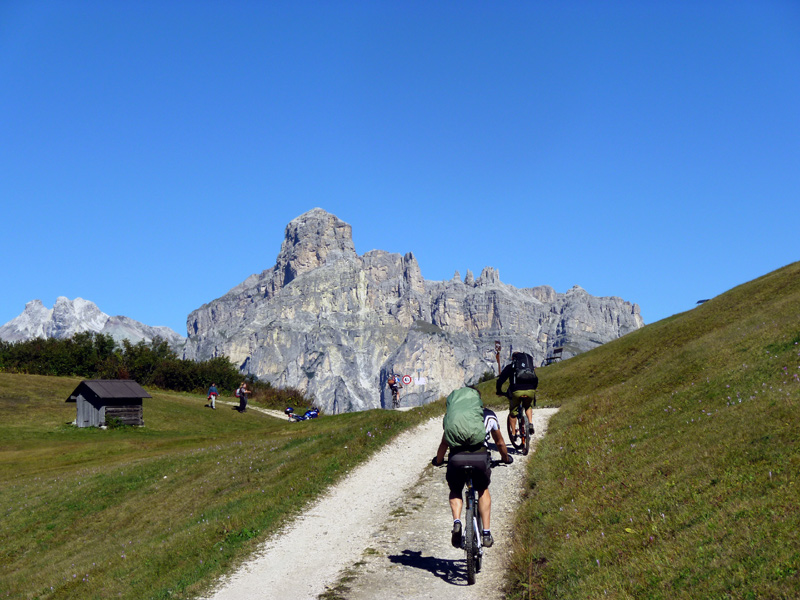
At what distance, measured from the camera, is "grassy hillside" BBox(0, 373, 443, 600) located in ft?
51.1

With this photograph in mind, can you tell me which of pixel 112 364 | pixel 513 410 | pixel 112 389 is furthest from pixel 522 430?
pixel 112 364

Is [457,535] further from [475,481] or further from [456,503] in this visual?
[475,481]

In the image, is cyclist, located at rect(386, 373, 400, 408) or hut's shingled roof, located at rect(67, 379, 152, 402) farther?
hut's shingled roof, located at rect(67, 379, 152, 402)

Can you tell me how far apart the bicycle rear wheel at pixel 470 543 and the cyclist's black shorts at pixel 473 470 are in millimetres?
375

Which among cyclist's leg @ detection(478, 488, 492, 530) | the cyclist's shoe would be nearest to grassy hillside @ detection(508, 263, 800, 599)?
cyclist's leg @ detection(478, 488, 492, 530)

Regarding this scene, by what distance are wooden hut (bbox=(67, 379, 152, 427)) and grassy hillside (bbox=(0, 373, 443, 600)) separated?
23.8ft

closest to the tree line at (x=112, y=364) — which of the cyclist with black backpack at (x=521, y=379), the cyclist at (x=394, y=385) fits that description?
the cyclist at (x=394, y=385)

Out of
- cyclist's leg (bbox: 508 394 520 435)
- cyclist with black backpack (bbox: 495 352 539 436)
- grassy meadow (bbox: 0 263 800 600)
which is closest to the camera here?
grassy meadow (bbox: 0 263 800 600)

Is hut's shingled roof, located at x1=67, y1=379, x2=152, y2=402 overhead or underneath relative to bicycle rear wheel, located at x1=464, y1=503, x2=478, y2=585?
overhead

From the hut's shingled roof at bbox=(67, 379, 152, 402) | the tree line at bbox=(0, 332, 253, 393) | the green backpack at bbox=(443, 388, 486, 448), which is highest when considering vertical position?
the tree line at bbox=(0, 332, 253, 393)

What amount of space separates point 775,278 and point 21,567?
4725cm

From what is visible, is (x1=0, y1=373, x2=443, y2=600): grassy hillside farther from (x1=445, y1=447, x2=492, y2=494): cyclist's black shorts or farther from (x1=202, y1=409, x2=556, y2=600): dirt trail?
(x1=445, y1=447, x2=492, y2=494): cyclist's black shorts

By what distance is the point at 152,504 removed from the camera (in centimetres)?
2505

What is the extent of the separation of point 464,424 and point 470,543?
1.95m
